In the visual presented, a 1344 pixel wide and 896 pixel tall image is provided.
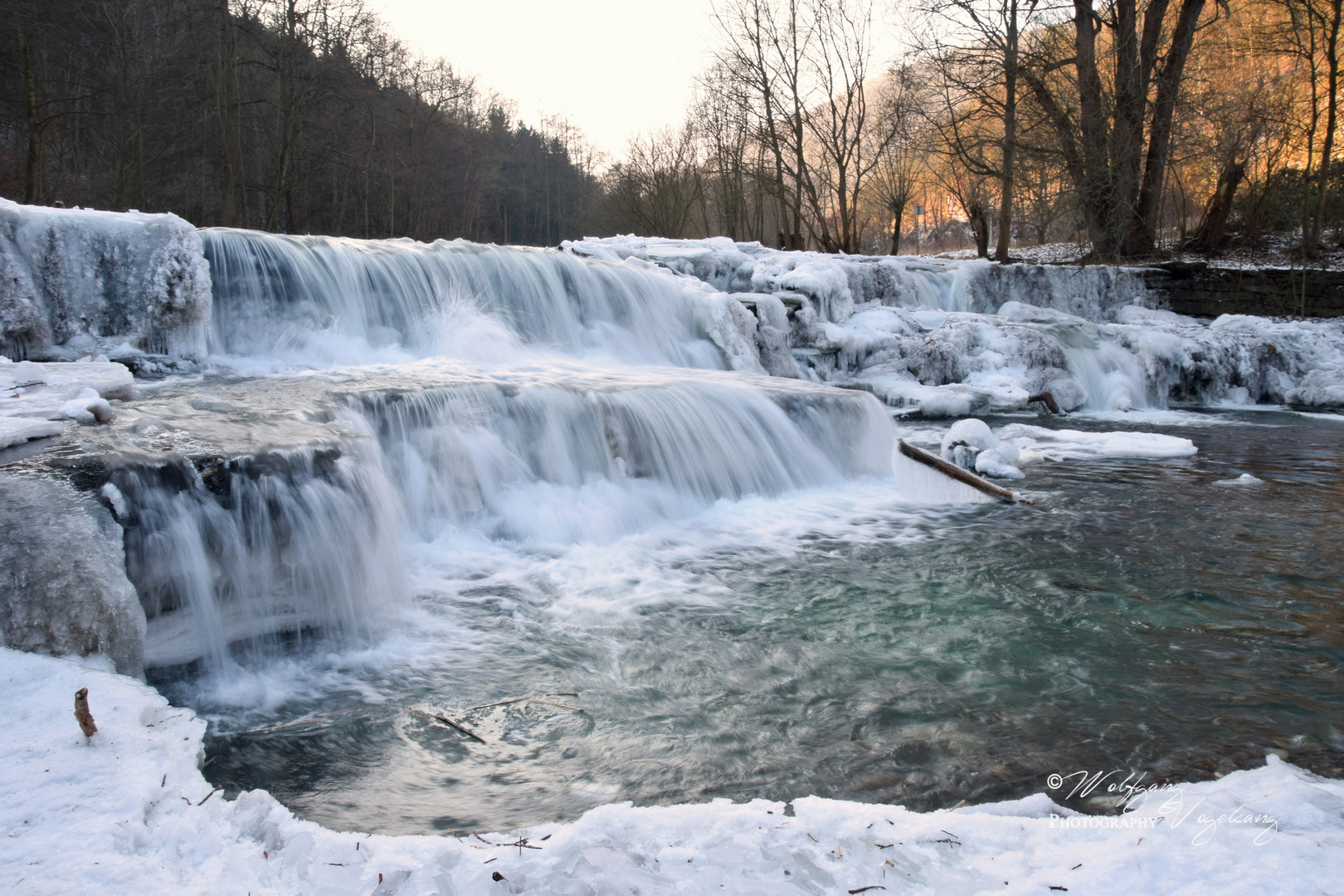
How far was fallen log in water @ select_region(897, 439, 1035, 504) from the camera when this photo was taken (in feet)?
20.2

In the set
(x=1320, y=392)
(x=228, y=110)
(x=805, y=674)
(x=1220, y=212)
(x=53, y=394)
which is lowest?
(x=805, y=674)

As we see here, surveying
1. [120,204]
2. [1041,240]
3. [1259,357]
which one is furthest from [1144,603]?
[1041,240]

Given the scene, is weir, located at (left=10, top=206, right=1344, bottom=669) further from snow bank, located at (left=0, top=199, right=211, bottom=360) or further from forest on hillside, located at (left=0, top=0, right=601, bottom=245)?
forest on hillside, located at (left=0, top=0, right=601, bottom=245)

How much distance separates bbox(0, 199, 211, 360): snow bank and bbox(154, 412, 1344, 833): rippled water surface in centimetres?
447

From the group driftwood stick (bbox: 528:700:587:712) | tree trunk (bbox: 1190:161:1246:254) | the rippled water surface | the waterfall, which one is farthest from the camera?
tree trunk (bbox: 1190:161:1246:254)

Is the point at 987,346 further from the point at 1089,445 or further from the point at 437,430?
the point at 437,430

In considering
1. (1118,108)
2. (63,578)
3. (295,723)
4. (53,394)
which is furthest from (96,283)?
(1118,108)

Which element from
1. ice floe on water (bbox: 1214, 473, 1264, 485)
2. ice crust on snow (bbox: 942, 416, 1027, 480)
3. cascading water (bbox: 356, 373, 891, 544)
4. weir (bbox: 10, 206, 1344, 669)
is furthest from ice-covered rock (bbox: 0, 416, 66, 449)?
ice floe on water (bbox: 1214, 473, 1264, 485)

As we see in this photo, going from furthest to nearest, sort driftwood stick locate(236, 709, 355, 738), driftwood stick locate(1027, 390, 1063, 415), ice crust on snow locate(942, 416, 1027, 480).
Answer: driftwood stick locate(1027, 390, 1063, 415) → ice crust on snow locate(942, 416, 1027, 480) → driftwood stick locate(236, 709, 355, 738)

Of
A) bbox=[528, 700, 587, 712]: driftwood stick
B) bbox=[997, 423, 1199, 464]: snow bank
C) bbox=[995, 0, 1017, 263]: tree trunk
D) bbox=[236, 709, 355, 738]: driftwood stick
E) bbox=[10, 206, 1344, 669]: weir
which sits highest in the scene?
bbox=[995, 0, 1017, 263]: tree trunk

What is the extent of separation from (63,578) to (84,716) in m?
0.80

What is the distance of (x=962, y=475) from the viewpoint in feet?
20.7

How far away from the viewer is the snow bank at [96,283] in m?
6.65

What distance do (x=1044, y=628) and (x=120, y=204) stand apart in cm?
1907
